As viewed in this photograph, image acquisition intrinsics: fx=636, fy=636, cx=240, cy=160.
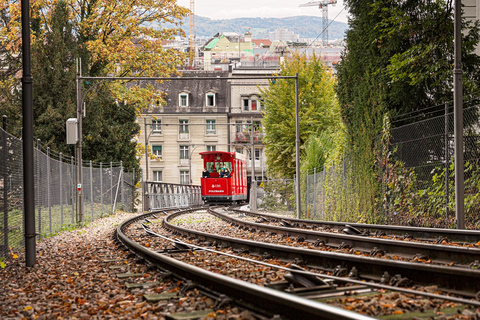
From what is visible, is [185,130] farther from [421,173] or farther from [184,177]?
[421,173]

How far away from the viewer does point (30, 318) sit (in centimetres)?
613

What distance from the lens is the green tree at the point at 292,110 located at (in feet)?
143

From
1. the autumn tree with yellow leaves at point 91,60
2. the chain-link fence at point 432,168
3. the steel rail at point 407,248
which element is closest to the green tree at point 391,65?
the chain-link fence at point 432,168

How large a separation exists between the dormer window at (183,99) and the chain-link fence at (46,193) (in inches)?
1623

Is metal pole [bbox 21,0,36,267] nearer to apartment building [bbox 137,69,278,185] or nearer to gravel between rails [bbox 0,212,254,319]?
gravel between rails [bbox 0,212,254,319]

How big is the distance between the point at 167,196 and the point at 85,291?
32.9 m

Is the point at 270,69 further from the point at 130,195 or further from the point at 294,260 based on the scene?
the point at 294,260

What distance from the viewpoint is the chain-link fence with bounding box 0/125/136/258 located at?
11633 mm

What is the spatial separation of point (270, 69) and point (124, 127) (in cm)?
4792

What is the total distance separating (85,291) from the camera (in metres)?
7.41

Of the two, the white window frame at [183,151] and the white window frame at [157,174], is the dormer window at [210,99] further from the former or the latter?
the white window frame at [157,174]

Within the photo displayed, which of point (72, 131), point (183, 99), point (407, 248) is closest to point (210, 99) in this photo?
point (183, 99)

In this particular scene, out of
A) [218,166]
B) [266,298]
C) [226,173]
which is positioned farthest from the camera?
[218,166]

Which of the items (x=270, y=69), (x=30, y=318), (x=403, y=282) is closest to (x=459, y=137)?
(x=403, y=282)
